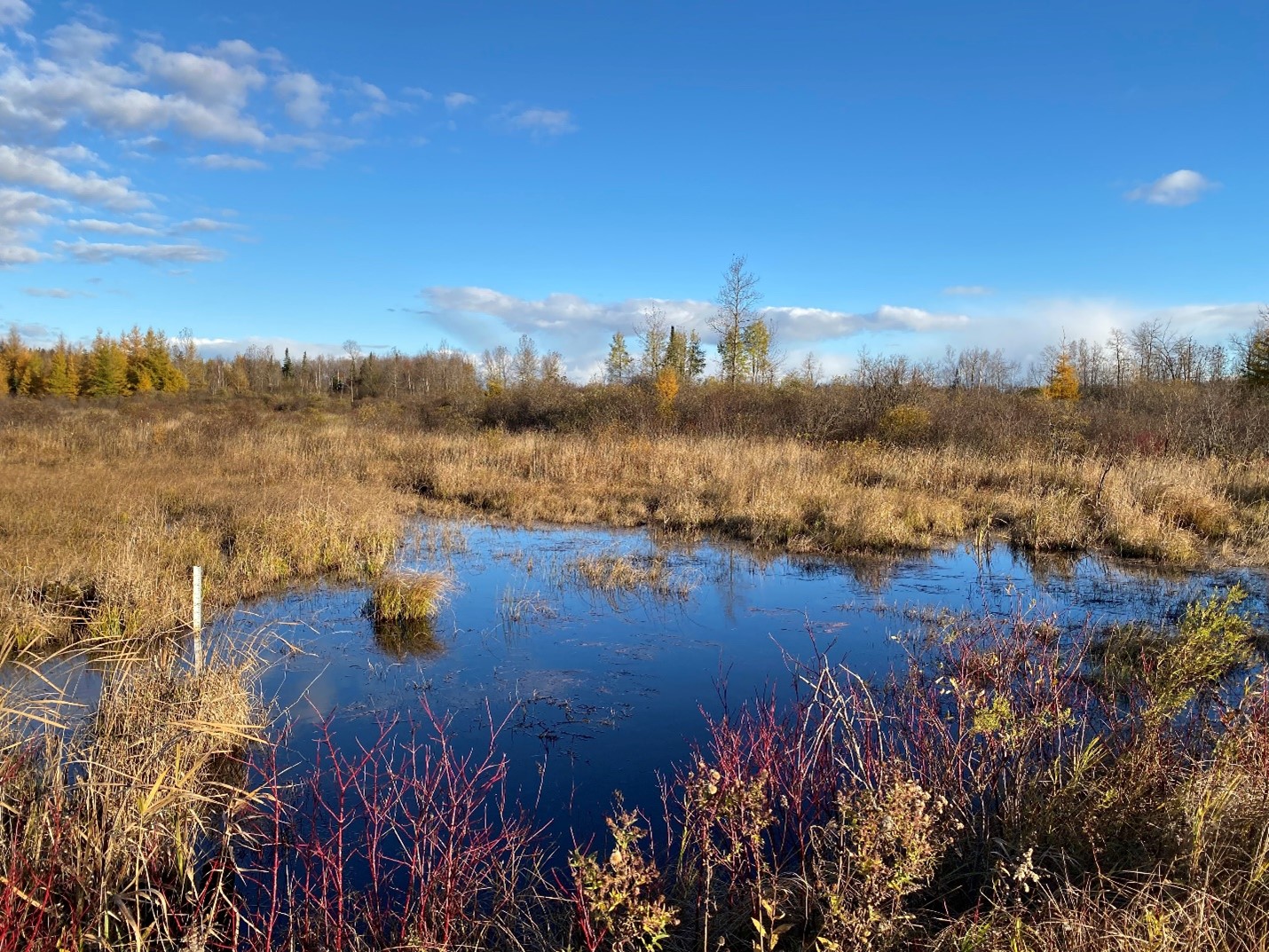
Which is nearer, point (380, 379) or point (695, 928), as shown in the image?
point (695, 928)

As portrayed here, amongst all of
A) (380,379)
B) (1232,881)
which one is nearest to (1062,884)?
(1232,881)

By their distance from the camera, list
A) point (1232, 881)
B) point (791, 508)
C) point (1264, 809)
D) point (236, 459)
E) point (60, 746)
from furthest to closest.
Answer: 1. point (236, 459)
2. point (791, 508)
3. point (60, 746)
4. point (1264, 809)
5. point (1232, 881)

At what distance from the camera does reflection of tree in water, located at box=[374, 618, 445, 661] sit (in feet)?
21.4

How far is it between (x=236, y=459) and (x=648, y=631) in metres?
11.1

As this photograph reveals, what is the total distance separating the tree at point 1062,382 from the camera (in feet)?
126

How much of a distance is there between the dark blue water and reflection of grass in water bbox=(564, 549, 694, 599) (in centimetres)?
13

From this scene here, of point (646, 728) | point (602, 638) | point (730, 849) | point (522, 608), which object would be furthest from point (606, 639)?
point (730, 849)

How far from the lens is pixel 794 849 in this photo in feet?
10.9

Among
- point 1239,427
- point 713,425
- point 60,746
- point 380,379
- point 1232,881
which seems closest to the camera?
point 1232,881

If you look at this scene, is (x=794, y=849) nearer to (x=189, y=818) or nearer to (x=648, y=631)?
(x=189, y=818)

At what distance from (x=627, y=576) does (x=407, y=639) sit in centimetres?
275

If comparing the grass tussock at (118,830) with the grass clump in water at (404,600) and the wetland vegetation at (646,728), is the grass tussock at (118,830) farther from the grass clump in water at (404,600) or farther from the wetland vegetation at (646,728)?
the grass clump in water at (404,600)

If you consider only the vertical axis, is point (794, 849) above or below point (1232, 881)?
below

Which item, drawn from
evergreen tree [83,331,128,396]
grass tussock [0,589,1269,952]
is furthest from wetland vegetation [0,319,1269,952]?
evergreen tree [83,331,128,396]
